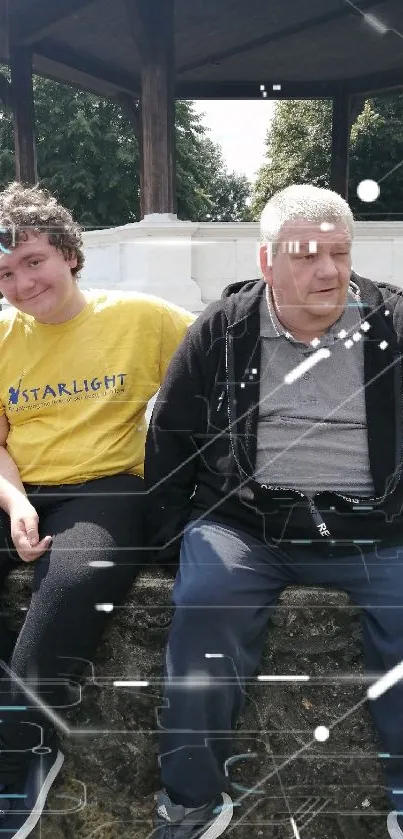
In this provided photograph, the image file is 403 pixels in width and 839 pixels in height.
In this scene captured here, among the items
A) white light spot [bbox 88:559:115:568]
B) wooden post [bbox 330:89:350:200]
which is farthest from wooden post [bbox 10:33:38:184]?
white light spot [bbox 88:559:115:568]

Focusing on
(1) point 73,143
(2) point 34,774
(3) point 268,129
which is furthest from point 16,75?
(2) point 34,774

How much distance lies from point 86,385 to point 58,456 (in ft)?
0.29

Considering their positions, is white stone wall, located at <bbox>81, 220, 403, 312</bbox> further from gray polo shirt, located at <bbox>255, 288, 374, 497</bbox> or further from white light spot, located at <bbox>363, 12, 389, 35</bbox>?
gray polo shirt, located at <bbox>255, 288, 374, 497</bbox>

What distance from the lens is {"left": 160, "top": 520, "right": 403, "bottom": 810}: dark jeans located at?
62 centimetres

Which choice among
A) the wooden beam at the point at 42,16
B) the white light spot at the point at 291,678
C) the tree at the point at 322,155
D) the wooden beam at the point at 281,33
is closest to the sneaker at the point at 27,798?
the white light spot at the point at 291,678

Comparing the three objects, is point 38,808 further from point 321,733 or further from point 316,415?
point 316,415

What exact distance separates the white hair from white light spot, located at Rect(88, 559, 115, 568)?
1.16 feet

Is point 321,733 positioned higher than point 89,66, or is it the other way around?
point 89,66

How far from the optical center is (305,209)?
62cm

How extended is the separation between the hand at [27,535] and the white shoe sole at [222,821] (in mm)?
307

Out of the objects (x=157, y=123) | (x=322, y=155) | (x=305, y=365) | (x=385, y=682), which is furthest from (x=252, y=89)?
(x=385, y=682)

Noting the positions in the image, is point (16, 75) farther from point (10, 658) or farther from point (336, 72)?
point (10, 658)

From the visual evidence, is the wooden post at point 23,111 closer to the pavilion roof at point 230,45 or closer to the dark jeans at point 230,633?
the pavilion roof at point 230,45

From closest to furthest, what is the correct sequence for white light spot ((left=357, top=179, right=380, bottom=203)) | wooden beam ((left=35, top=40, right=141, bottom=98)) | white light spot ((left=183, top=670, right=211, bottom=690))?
white light spot ((left=183, top=670, right=211, bottom=690)), white light spot ((left=357, top=179, right=380, bottom=203)), wooden beam ((left=35, top=40, right=141, bottom=98))
